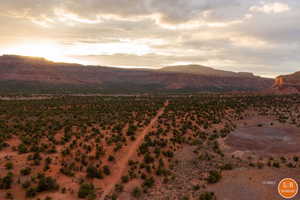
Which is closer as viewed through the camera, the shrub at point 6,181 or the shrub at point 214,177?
the shrub at point 6,181

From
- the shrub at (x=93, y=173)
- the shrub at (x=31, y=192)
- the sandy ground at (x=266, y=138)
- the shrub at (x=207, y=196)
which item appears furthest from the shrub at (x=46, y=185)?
the sandy ground at (x=266, y=138)

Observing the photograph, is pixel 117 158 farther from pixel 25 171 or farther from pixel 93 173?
pixel 25 171

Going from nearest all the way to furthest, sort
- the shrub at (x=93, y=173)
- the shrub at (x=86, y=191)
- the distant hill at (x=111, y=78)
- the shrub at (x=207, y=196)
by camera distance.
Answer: the shrub at (x=207, y=196) < the shrub at (x=86, y=191) < the shrub at (x=93, y=173) < the distant hill at (x=111, y=78)

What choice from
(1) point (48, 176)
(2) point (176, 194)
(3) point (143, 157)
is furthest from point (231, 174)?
(1) point (48, 176)

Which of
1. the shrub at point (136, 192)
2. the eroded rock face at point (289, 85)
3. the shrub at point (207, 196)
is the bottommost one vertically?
the shrub at point (136, 192)

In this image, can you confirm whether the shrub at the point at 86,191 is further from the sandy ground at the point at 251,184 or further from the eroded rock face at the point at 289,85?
the eroded rock face at the point at 289,85

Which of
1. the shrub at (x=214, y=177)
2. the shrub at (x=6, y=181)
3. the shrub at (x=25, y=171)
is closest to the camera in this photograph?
the shrub at (x=6, y=181)

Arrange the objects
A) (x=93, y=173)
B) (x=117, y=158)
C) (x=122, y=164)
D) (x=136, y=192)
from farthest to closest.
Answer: (x=117, y=158) → (x=122, y=164) → (x=93, y=173) → (x=136, y=192)

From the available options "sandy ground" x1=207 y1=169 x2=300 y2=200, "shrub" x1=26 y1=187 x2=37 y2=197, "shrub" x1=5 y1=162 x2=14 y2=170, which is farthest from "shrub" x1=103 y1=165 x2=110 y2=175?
"sandy ground" x1=207 y1=169 x2=300 y2=200

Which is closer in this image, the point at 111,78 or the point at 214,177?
the point at 214,177

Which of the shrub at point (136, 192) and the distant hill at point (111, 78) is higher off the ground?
the distant hill at point (111, 78)

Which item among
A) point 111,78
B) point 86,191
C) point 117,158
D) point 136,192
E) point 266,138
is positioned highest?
point 111,78

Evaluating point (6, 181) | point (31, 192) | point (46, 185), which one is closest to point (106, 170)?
point (46, 185)
